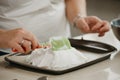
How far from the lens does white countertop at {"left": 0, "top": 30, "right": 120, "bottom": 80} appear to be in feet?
2.88

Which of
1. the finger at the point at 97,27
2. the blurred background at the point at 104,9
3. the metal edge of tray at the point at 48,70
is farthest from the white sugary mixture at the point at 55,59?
the blurred background at the point at 104,9

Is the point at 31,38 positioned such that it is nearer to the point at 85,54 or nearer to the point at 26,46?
the point at 26,46

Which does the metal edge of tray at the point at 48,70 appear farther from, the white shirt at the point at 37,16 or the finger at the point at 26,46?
the white shirt at the point at 37,16

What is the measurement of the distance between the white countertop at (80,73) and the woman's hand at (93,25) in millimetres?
242

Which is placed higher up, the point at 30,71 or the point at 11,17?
the point at 11,17

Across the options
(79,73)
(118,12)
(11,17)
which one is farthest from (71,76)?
(118,12)

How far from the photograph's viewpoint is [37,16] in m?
1.36

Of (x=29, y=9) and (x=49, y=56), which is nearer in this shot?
(x=49, y=56)

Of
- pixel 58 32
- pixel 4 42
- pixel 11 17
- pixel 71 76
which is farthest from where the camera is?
pixel 58 32

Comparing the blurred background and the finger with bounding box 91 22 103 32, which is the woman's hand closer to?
the finger with bounding box 91 22 103 32

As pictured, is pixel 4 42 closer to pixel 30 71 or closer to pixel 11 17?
pixel 30 71

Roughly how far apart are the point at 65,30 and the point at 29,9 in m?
0.26

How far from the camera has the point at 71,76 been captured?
89 centimetres

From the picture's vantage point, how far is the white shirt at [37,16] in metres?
1.28
